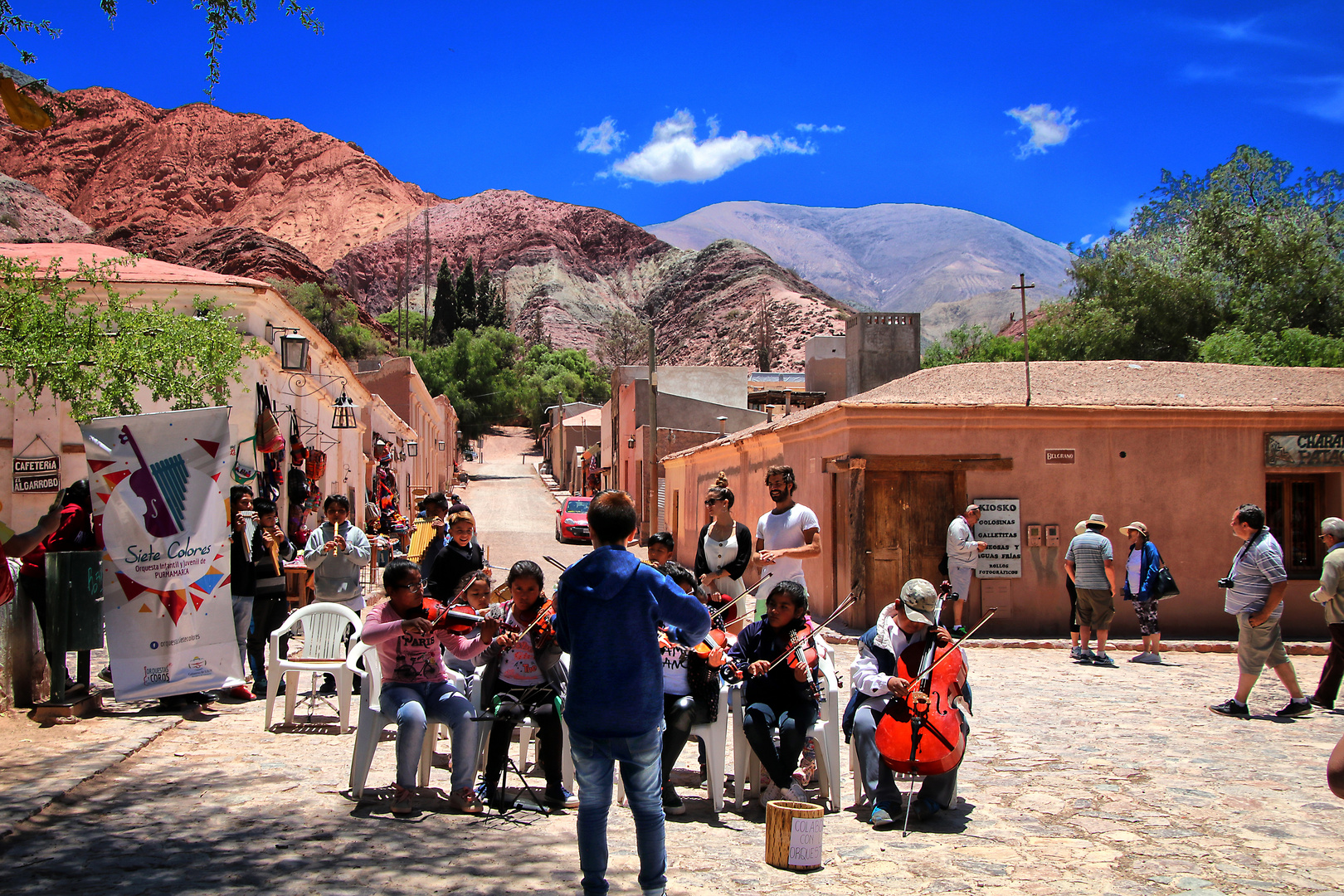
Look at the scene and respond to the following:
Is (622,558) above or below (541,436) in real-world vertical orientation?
below

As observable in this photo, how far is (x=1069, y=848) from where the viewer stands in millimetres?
4414

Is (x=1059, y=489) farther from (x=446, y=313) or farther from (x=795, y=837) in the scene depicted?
(x=446, y=313)

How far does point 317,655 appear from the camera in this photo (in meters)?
6.98

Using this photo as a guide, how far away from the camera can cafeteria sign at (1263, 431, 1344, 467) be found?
12609mm

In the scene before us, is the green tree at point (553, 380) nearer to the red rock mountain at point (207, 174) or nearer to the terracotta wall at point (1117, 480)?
the terracotta wall at point (1117, 480)

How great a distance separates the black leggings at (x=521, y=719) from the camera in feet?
16.3

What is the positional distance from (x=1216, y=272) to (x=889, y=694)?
31.9 meters

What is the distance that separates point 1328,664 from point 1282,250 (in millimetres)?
26824

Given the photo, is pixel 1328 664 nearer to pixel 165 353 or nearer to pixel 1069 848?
pixel 1069 848

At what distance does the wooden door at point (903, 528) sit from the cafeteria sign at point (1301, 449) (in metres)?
4.21

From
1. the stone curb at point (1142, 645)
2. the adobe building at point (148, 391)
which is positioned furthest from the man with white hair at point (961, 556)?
the adobe building at point (148, 391)

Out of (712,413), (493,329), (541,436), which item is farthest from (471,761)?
(493,329)

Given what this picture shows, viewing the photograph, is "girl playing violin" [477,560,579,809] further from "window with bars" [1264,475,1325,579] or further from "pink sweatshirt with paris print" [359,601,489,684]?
"window with bars" [1264,475,1325,579]

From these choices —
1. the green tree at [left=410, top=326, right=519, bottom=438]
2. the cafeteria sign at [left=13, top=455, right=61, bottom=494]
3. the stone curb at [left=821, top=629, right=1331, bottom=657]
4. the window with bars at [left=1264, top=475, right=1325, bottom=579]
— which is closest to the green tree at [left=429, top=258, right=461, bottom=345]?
the green tree at [left=410, top=326, right=519, bottom=438]
